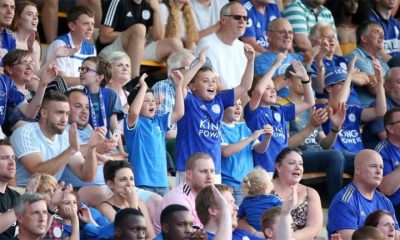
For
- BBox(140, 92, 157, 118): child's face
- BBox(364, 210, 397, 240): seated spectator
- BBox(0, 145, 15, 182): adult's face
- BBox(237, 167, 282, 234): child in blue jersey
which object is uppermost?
BBox(140, 92, 157, 118): child's face

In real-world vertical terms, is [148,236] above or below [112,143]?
below

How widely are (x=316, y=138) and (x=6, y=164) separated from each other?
4.45 metres

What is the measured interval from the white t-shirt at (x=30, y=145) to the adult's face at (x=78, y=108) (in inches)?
15.8

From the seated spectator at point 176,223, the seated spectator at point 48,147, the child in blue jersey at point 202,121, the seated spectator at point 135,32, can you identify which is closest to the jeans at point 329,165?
the child in blue jersey at point 202,121

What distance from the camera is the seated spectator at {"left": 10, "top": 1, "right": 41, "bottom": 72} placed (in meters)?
12.2

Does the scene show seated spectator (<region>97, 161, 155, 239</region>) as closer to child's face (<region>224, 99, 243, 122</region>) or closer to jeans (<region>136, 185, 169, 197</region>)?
jeans (<region>136, 185, 169, 197</region>)

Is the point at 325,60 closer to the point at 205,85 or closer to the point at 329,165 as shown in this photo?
the point at 329,165

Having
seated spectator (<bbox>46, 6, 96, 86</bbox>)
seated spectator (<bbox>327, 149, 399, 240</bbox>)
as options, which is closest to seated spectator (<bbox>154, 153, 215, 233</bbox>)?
seated spectator (<bbox>327, 149, 399, 240</bbox>)

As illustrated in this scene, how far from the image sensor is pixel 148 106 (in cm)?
1145

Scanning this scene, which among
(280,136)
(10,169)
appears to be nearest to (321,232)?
(280,136)

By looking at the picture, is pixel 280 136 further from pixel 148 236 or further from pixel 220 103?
pixel 148 236

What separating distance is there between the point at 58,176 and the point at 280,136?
258cm

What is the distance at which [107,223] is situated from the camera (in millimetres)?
9797

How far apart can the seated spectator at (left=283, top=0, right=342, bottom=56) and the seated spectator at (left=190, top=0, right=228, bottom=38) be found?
952 mm
